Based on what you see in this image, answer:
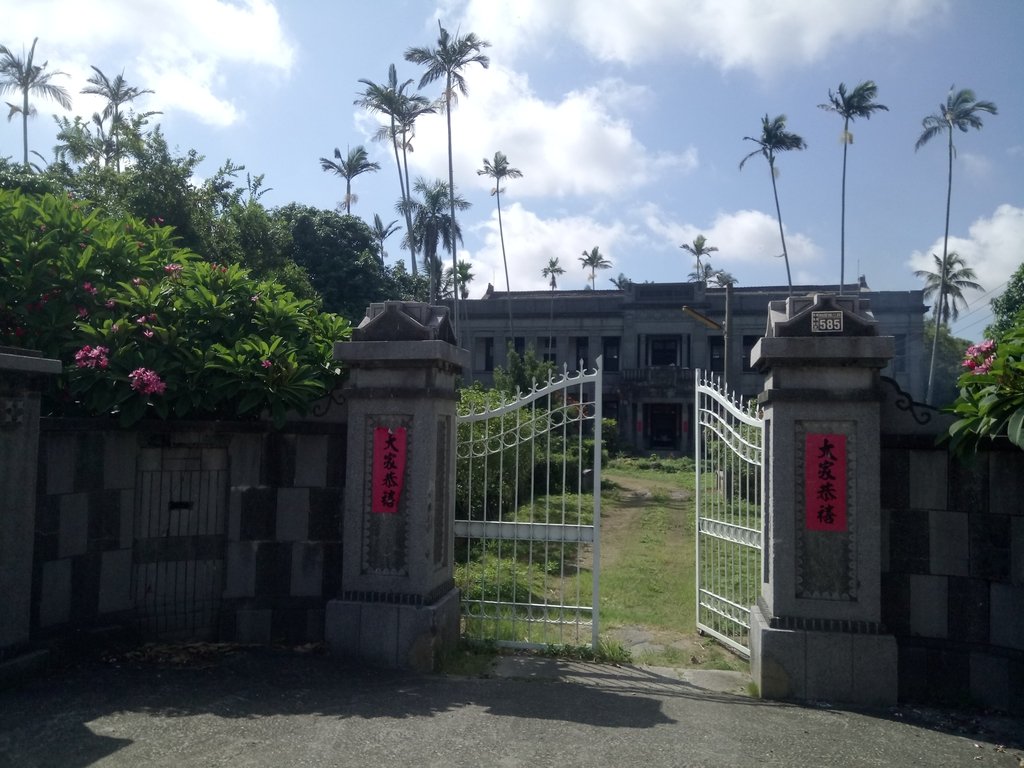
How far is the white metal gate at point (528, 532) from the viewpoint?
20.4 feet

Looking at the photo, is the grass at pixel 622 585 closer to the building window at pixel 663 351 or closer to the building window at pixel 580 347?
the building window at pixel 663 351

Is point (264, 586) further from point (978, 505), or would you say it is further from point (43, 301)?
point (978, 505)

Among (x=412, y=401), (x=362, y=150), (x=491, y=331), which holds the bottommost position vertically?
(x=412, y=401)

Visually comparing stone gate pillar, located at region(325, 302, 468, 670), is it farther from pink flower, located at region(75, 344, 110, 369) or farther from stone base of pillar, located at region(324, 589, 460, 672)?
pink flower, located at region(75, 344, 110, 369)

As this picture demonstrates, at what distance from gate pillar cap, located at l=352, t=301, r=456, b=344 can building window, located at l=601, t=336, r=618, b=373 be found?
3019cm

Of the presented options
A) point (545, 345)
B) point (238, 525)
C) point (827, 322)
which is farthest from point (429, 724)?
point (545, 345)

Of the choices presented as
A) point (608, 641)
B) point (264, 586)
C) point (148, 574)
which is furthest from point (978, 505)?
point (148, 574)

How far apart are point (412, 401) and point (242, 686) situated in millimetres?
2264

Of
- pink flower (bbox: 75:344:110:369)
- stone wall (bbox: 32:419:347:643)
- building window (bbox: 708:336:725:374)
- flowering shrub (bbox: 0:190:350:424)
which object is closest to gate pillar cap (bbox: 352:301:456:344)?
flowering shrub (bbox: 0:190:350:424)

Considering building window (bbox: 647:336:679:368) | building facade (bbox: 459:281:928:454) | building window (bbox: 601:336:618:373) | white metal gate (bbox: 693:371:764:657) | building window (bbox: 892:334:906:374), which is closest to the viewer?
white metal gate (bbox: 693:371:764:657)

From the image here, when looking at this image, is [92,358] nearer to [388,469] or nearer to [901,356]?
[388,469]

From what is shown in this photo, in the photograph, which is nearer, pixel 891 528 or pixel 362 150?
pixel 891 528

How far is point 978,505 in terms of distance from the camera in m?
5.35

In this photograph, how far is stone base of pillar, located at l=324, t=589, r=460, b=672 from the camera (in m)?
5.80
